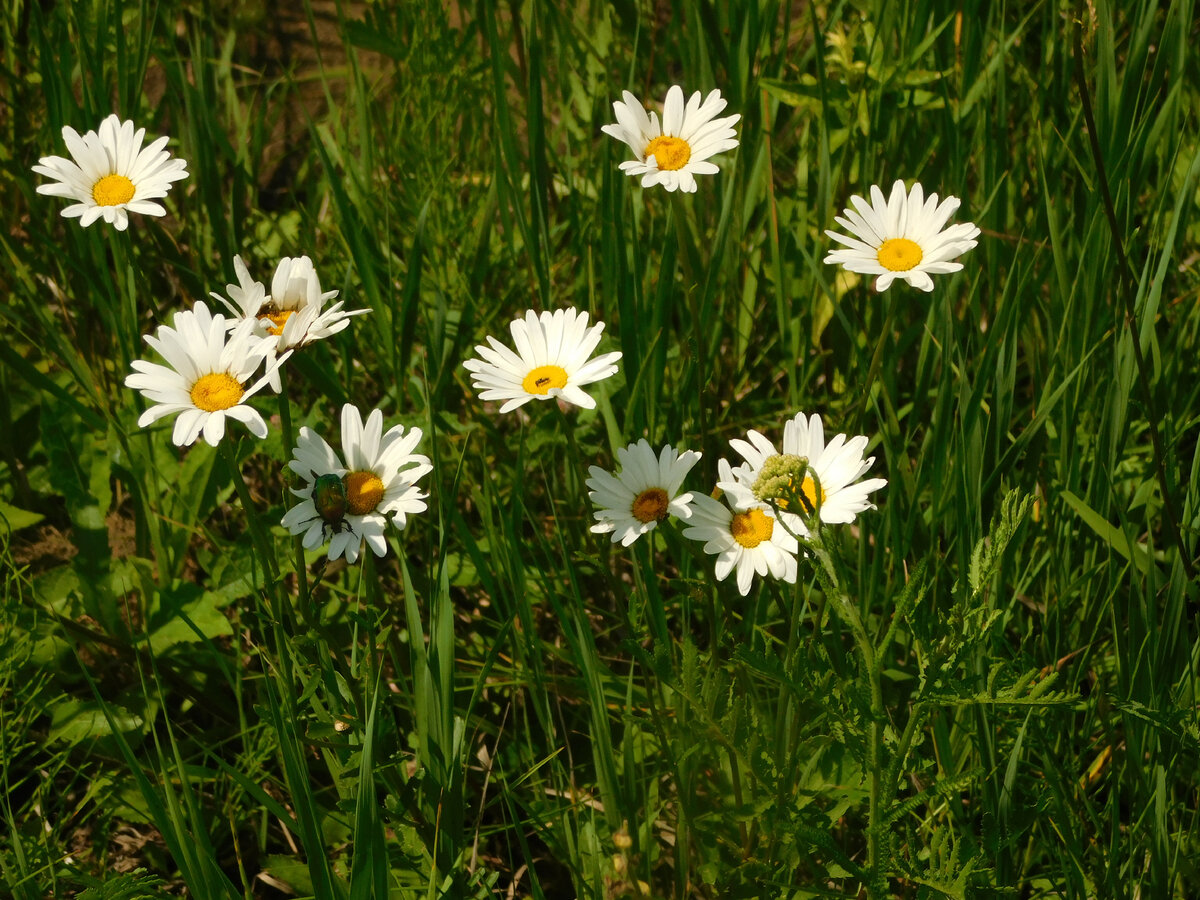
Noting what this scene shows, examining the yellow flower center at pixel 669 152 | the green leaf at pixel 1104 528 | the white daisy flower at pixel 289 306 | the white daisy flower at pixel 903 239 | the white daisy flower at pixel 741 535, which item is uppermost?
the yellow flower center at pixel 669 152

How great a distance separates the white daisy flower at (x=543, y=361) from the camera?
156cm

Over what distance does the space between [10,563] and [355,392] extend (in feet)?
2.90

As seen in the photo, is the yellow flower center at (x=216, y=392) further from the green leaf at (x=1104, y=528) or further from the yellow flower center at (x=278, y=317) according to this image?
the green leaf at (x=1104, y=528)

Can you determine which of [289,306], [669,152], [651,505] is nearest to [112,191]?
[289,306]

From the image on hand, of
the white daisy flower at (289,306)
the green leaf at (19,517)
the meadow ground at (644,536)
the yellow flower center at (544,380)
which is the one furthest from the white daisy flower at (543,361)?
the green leaf at (19,517)

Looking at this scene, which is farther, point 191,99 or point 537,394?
point 191,99

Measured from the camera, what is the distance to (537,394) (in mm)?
1524

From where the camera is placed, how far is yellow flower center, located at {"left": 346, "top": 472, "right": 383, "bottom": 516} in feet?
5.03

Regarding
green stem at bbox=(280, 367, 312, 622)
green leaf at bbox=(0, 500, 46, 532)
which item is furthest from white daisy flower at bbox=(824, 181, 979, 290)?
green leaf at bbox=(0, 500, 46, 532)

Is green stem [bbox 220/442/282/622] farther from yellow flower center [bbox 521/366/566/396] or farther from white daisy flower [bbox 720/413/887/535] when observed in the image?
white daisy flower [bbox 720/413/887/535]

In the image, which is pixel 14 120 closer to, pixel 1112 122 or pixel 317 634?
pixel 317 634

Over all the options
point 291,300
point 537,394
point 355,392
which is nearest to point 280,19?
point 355,392

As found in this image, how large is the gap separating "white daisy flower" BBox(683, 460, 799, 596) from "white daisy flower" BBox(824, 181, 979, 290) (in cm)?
36

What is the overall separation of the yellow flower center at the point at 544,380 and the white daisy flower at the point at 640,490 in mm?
136
